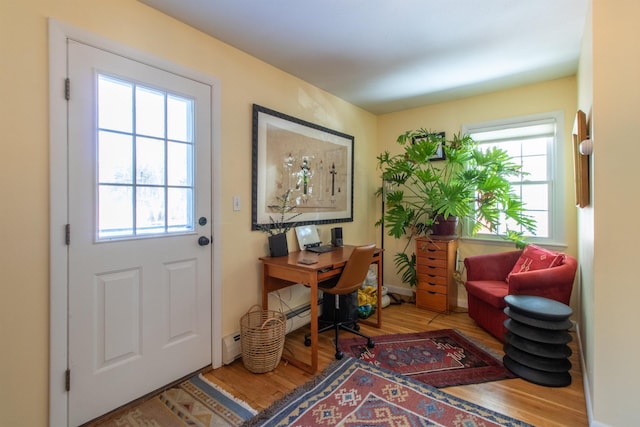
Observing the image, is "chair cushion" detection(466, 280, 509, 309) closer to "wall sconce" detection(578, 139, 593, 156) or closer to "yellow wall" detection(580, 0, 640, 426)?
"yellow wall" detection(580, 0, 640, 426)

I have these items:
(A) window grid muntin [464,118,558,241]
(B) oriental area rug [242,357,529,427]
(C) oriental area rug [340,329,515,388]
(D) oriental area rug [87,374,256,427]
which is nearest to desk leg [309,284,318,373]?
(B) oriental area rug [242,357,529,427]

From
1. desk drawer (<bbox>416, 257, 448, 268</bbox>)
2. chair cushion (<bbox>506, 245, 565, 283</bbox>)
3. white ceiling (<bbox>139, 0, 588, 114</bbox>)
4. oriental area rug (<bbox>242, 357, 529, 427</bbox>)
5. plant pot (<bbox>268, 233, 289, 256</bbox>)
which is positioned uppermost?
white ceiling (<bbox>139, 0, 588, 114</bbox>)

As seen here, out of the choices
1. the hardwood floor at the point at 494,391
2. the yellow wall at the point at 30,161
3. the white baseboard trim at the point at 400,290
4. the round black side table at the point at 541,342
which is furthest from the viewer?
the white baseboard trim at the point at 400,290

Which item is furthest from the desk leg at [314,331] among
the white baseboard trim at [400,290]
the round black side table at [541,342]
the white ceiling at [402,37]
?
the white baseboard trim at [400,290]

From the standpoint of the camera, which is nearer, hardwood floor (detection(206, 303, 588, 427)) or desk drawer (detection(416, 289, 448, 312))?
hardwood floor (detection(206, 303, 588, 427))

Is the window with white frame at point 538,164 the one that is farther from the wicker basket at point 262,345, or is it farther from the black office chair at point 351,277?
the wicker basket at point 262,345

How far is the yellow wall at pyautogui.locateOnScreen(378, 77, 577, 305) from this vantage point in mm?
2877

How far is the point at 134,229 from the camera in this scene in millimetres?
1813

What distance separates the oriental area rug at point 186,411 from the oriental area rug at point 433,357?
3.23 feet

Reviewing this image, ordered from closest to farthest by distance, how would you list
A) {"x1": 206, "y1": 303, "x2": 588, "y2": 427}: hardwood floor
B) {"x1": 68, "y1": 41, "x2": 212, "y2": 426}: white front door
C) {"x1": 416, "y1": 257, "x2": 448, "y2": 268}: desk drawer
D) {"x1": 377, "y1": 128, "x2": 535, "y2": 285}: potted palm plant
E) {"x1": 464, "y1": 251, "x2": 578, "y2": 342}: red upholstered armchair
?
{"x1": 68, "y1": 41, "x2": 212, "y2": 426}: white front door → {"x1": 206, "y1": 303, "x2": 588, "y2": 427}: hardwood floor → {"x1": 464, "y1": 251, "x2": 578, "y2": 342}: red upholstered armchair → {"x1": 377, "y1": 128, "x2": 535, "y2": 285}: potted palm plant → {"x1": 416, "y1": 257, "x2": 448, "y2": 268}: desk drawer

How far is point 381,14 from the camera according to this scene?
1901 millimetres

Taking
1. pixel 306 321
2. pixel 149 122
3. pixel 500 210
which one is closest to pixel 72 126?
pixel 149 122

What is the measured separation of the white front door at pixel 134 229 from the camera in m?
1.59

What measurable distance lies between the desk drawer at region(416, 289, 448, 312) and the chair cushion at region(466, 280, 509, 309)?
39 cm
